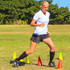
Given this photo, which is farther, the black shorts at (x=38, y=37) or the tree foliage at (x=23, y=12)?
the tree foliage at (x=23, y=12)

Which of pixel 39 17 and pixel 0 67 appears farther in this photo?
pixel 0 67

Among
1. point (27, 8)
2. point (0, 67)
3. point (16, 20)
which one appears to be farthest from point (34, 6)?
point (0, 67)

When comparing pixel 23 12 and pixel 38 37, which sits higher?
pixel 23 12

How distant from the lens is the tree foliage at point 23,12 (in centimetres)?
9425

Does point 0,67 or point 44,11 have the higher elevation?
point 44,11

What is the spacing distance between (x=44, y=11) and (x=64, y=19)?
3965 inches

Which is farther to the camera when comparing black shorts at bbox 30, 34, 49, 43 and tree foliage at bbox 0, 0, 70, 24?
tree foliage at bbox 0, 0, 70, 24

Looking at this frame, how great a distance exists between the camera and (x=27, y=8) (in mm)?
100500

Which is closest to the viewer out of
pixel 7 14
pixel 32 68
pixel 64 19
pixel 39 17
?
pixel 39 17

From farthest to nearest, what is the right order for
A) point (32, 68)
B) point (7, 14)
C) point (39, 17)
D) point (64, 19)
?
point (64, 19), point (7, 14), point (32, 68), point (39, 17)

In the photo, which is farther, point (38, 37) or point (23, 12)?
point (23, 12)

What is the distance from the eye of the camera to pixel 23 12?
9675 centimetres

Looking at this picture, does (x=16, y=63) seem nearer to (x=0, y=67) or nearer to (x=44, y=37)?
(x=0, y=67)

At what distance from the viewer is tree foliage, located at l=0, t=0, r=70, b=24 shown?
9425 cm
